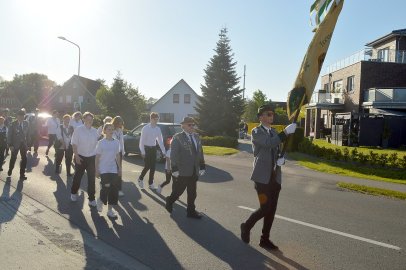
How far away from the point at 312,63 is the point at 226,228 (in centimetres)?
294

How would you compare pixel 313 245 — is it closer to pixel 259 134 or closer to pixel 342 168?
pixel 259 134

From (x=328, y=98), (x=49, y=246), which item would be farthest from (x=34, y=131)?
(x=328, y=98)

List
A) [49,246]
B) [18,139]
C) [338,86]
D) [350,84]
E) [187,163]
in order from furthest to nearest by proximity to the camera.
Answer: [338,86] → [350,84] → [18,139] → [187,163] → [49,246]

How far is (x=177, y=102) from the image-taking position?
54281 mm

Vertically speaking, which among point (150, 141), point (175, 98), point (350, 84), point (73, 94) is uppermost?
point (350, 84)

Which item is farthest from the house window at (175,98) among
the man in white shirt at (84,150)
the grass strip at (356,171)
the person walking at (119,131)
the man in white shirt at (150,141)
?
the man in white shirt at (84,150)

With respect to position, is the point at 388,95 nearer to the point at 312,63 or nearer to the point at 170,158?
the point at 170,158

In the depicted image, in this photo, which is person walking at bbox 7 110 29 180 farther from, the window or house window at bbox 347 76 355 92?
the window

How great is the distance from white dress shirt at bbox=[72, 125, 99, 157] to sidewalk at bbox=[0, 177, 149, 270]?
4.49 ft

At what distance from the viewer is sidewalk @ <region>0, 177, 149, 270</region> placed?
480 cm

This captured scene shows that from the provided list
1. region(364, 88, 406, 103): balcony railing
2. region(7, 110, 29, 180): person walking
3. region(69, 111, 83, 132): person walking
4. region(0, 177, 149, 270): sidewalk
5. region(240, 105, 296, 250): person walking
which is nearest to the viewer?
region(0, 177, 149, 270): sidewalk

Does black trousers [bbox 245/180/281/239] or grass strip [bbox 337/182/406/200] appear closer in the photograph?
black trousers [bbox 245/180/281/239]

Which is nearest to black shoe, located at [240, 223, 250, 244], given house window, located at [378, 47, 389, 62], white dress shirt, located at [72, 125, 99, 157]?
white dress shirt, located at [72, 125, 99, 157]

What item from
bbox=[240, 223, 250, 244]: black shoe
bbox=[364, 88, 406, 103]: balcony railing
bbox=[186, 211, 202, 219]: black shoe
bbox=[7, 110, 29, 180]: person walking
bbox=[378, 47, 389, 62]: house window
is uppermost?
bbox=[378, 47, 389, 62]: house window
